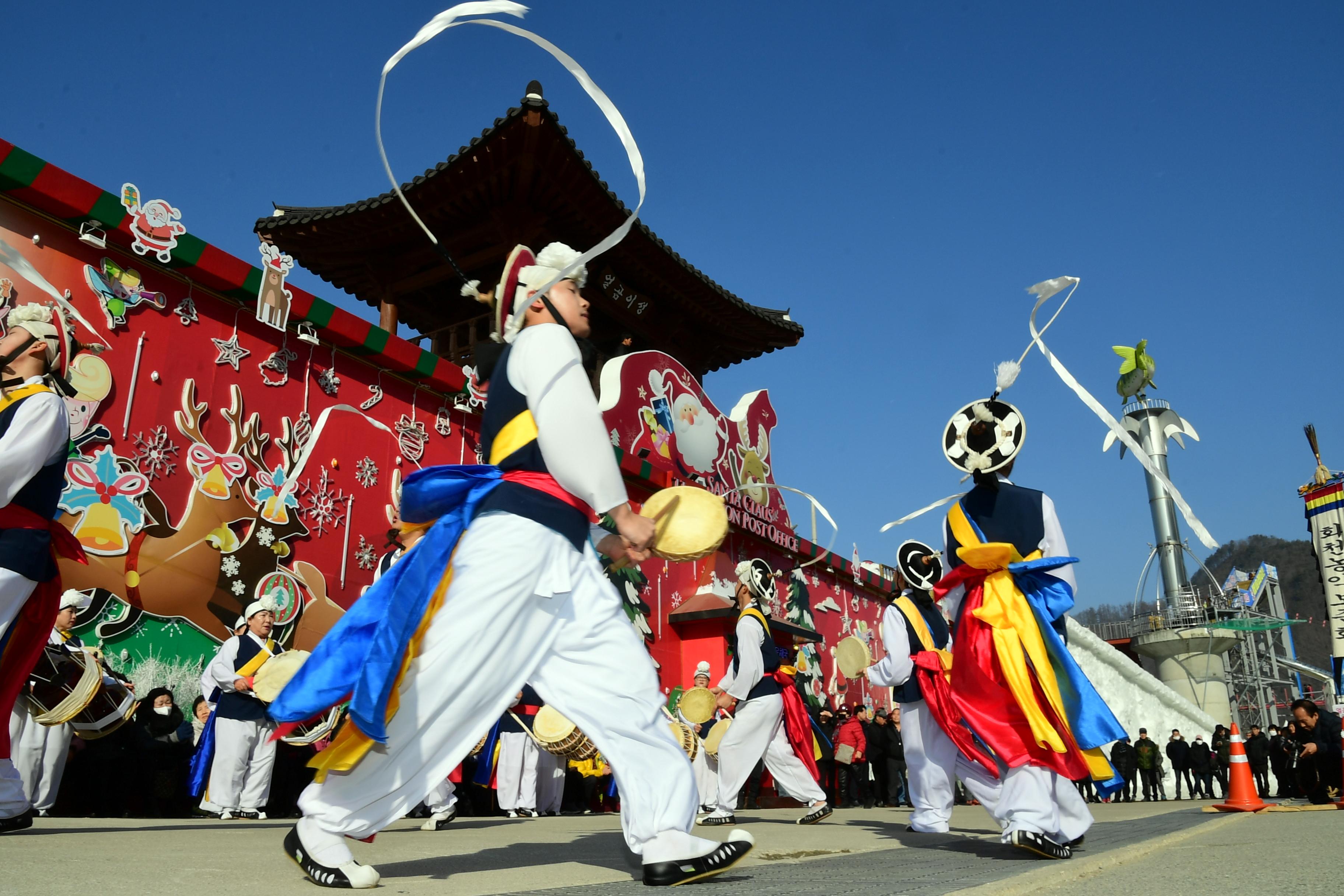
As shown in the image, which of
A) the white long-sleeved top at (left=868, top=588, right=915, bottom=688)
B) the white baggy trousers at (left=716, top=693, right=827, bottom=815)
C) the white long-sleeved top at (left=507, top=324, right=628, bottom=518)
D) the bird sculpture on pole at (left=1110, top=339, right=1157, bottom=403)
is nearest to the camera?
the white long-sleeved top at (left=507, top=324, right=628, bottom=518)

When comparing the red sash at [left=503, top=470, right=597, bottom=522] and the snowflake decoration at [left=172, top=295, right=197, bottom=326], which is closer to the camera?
the red sash at [left=503, top=470, right=597, bottom=522]

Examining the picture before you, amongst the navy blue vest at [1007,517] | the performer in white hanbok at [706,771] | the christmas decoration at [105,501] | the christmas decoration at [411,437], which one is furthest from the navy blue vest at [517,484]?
the christmas decoration at [411,437]

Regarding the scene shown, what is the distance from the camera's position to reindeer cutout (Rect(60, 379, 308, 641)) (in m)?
6.77

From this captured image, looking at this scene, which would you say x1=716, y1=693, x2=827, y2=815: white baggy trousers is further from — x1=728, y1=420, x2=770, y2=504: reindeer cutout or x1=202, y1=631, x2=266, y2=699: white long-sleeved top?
x1=728, y1=420, x2=770, y2=504: reindeer cutout

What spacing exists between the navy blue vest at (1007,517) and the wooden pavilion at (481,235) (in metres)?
7.99

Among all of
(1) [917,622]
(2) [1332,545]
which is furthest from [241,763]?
(2) [1332,545]

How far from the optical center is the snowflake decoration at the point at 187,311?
7684 mm

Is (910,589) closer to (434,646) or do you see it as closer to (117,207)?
(434,646)

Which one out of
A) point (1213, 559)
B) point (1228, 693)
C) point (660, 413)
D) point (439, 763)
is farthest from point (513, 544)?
point (1213, 559)

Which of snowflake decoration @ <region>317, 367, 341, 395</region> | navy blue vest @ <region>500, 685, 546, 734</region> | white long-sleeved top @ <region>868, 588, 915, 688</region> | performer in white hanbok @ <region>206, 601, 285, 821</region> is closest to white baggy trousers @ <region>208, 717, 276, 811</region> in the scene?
performer in white hanbok @ <region>206, 601, 285, 821</region>

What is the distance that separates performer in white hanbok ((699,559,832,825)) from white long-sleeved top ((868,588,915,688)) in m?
0.89

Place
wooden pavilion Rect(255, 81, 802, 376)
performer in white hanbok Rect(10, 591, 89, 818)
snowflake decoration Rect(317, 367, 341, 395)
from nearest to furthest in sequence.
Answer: performer in white hanbok Rect(10, 591, 89, 818), snowflake decoration Rect(317, 367, 341, 395), wooden pavilion Rect(255, 81, 802, 376)

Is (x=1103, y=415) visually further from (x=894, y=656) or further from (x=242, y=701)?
→ (x=242, y=701)

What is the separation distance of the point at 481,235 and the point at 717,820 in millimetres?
9965
